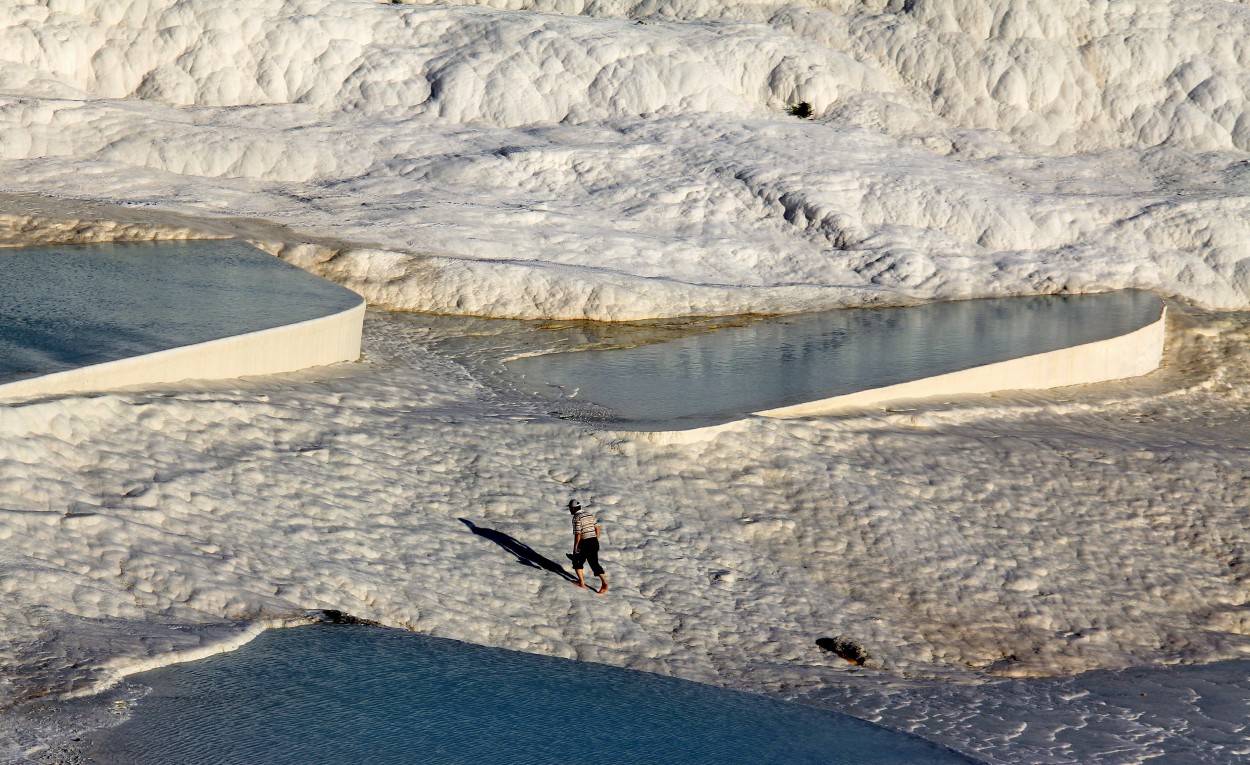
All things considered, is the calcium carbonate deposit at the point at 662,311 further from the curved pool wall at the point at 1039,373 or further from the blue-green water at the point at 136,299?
the blue-green water at the point at 136,299

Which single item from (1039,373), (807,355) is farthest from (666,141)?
(1039,373)

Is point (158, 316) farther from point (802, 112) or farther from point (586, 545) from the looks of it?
point (802, 112)

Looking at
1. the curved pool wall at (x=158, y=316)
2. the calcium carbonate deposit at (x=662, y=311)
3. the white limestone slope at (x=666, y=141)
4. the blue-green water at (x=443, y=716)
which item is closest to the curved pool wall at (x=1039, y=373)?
the calcium carbonate deposit at (x=662, y=311)

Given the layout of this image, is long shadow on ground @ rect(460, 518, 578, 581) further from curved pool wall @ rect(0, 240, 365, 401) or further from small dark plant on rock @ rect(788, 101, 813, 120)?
small dark plant on rock @ rect(788, 101, 813, 120)

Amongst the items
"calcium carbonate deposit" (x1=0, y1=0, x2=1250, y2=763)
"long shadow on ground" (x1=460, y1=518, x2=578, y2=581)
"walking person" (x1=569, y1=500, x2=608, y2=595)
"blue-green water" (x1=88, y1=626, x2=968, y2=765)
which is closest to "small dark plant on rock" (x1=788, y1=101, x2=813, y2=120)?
"calcium carbonate deposit" (x1=0, y1=0, x2=1250, y2=763)

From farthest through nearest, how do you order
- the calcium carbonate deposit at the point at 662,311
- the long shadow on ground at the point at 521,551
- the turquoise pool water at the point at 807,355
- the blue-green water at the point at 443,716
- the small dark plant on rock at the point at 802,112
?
the small dark plant on rock at the point at 802,112, the turquoise pool water at the point at 807,355, the long shadow on ground at the point at 521,551, the calcium carbonate deposit at the point at 662,311, the blue-green water at the point at 443,716
